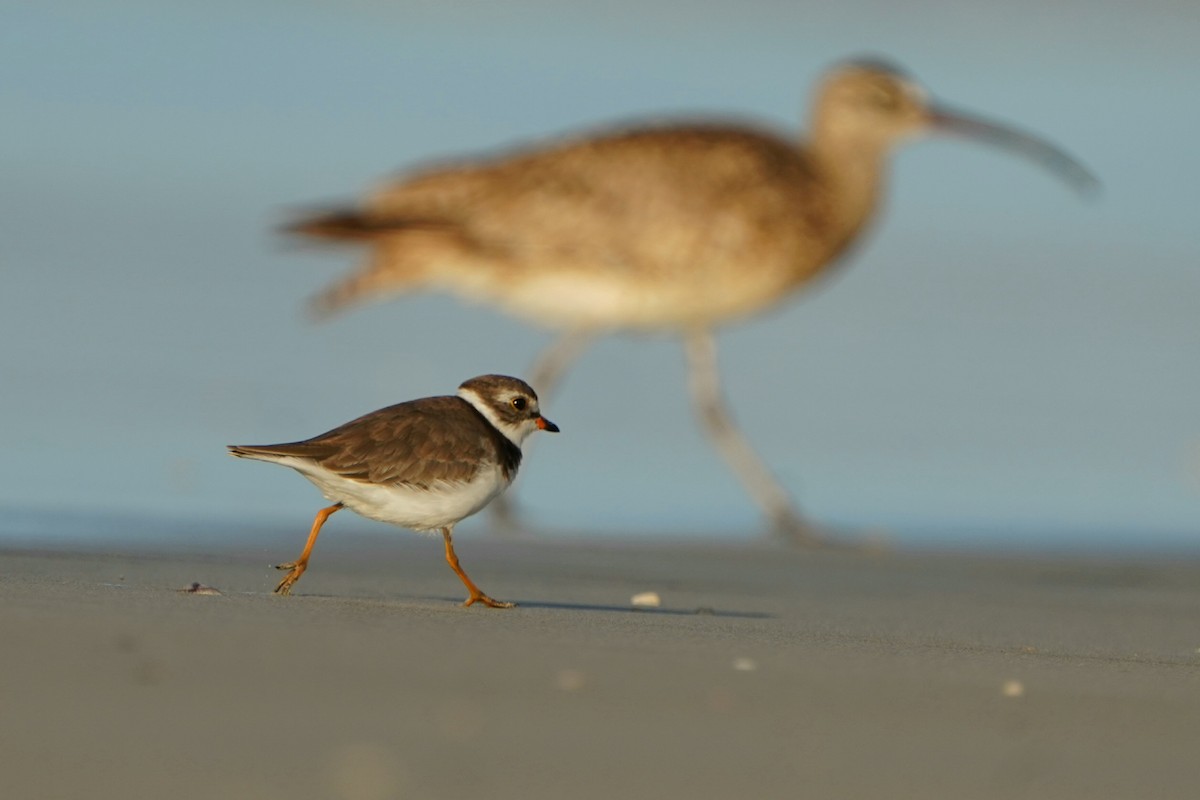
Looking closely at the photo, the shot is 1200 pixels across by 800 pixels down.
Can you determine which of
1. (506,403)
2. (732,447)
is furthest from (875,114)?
(506,403)

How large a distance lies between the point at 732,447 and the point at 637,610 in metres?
→ 5.57

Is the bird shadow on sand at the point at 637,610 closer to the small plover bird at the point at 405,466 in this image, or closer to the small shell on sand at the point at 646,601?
the small shell on sand at the point at 646,601

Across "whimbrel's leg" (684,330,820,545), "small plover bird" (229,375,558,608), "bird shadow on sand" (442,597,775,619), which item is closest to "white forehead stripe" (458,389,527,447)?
"small plover bird" (229,375,558,608)

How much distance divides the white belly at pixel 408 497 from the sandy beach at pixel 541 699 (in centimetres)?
28

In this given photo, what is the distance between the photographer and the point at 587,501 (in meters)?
11.5

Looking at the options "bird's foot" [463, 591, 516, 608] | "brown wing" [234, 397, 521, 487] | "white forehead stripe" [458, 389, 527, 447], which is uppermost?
"white forehead stripe" [458, 389, 527, 447]

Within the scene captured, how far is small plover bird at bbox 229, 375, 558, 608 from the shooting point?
20.5ft

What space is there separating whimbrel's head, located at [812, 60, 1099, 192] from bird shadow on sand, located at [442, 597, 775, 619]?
709cm

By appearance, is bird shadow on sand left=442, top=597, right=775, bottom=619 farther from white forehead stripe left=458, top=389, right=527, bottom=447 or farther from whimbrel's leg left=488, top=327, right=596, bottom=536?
whimbrel's leg left=488, top=327, right=596, bottom=536

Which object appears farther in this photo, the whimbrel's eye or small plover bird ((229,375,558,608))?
the whimbrel's eye

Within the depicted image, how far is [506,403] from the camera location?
23.3 ft

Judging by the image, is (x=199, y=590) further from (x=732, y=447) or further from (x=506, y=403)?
(x=732, y=447)

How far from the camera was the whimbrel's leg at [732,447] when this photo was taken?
441 inches

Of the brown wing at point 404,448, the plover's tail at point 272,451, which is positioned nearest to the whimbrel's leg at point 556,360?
the brown wing at point 404,448
